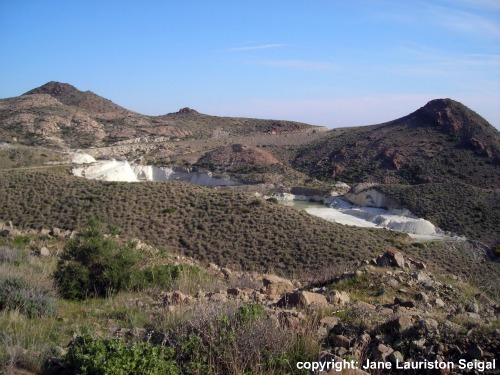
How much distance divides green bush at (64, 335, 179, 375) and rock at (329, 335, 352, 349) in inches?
72.1

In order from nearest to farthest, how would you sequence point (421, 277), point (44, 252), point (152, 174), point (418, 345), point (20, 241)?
point (418, 345) → point (421, 277) → point (44, 252) → point (20, 241) → point (152, 174)

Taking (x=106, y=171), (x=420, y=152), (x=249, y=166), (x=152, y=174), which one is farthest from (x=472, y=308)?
(x=420, y=152)

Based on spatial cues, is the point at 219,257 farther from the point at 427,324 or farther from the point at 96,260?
the point at 427,324

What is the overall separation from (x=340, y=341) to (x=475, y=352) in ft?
4.47

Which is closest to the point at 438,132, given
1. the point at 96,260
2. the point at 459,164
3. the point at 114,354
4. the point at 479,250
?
the point at 459,164

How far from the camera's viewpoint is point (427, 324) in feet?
16.6

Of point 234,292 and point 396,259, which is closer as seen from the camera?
point 234,292

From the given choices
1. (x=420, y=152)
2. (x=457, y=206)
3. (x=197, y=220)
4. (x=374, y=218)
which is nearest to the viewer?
(x=197, y=220)

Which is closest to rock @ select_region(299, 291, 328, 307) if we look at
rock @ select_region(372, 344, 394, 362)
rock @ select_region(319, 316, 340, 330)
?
rock @ select_region(319, 316, 340, 330)

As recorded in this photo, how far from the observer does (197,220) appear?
90.1 ft

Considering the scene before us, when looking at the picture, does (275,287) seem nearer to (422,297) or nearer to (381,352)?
(422,297)

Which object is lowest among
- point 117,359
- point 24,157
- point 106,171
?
point 117,359

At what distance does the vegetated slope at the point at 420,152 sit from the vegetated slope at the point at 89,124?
2432 cm

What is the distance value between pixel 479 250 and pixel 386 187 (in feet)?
59.2
